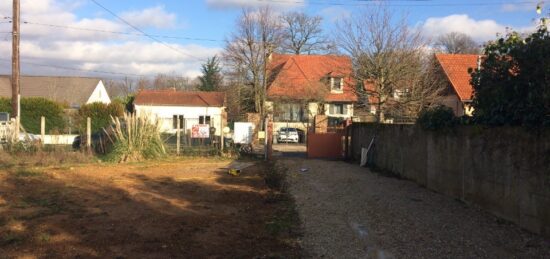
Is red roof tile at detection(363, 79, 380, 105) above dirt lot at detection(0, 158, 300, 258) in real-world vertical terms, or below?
above

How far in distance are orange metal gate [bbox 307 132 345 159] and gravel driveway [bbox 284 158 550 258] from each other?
31.3ft

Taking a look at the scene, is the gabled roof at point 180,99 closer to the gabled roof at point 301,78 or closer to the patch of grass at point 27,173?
the gabled roof at point 301,78

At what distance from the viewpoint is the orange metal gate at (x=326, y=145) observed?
21.7m

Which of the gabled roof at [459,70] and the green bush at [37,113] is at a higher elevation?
the gabled roof at [459,70]

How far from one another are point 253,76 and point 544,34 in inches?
1367

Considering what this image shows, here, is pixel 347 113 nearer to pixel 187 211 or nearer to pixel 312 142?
pixel 312 142

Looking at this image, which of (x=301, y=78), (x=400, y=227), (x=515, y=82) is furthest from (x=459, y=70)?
(x=400, y=227)

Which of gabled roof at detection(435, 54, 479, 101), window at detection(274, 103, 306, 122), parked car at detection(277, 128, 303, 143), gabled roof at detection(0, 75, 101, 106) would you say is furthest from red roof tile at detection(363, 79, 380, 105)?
gabled roof at detection(0, 75, 101, 106)

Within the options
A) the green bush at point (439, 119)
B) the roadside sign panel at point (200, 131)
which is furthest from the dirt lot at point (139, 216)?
the roadside sign panel at point (200, 131)

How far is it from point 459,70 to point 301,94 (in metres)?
12.6

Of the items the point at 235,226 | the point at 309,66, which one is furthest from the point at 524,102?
the point at 309,66

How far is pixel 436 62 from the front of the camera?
31.5m

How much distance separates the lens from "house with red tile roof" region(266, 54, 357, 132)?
1625 inches

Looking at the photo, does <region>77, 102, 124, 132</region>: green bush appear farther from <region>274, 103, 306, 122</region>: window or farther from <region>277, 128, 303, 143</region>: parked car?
<region>277, 128, 303, 143</region>: parked car
